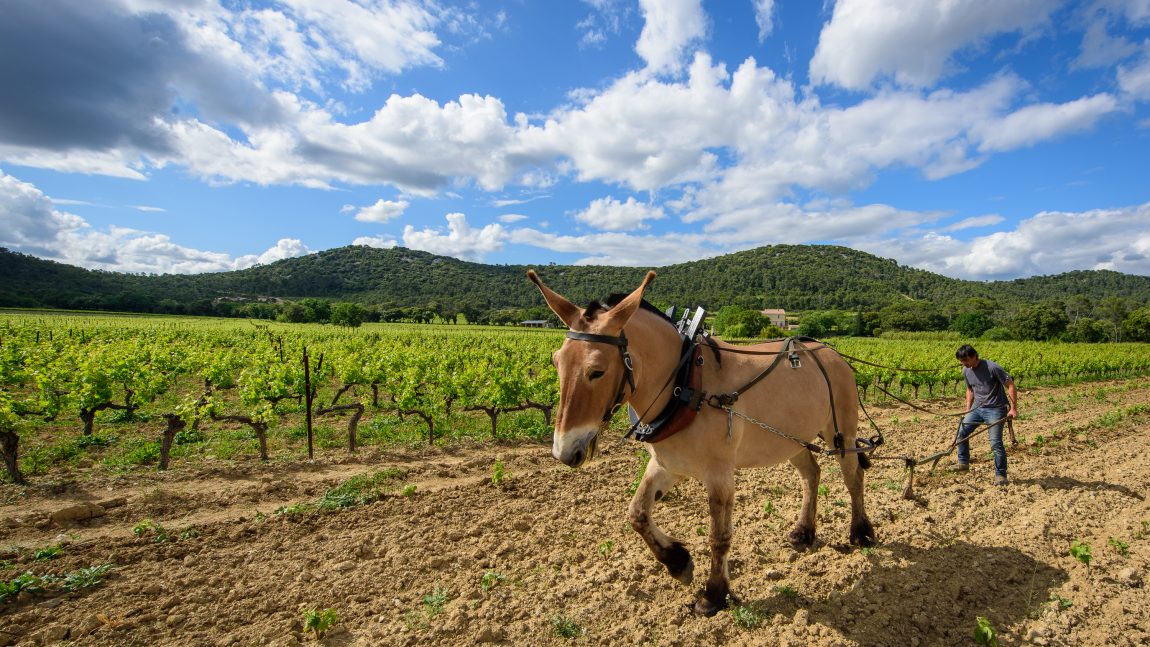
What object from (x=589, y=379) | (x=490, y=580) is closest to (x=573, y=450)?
(x=589, y=379)

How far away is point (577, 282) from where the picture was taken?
143 m

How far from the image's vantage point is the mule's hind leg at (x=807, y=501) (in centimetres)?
450

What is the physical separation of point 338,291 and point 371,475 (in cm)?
14791

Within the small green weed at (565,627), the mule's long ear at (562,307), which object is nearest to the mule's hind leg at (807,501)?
the small green weed at (565,627)

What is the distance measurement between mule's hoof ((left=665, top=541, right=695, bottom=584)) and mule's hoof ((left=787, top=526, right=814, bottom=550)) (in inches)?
54.8

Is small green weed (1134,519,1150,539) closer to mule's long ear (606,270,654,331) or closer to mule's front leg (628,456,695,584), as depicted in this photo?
mule's front leg (628,456,695,584)

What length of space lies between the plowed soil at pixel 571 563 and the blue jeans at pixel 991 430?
0.26 meters

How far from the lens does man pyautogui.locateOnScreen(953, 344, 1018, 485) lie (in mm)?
6250

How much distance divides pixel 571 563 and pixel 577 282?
139 m

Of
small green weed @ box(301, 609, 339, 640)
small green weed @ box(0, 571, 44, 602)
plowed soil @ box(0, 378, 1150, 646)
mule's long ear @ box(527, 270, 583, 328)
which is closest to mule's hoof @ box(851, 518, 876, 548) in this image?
plowed soil @ box(0, 378, 1150, 646)

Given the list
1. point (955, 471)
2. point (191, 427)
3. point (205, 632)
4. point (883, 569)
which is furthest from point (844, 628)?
point (191, 427)

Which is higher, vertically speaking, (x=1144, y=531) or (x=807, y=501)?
(x=807, y=501)

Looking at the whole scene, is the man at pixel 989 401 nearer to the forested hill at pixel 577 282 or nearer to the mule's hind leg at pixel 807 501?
the mule's hind leg at pixel 807 501

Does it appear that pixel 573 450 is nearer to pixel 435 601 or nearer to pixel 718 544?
pixel 718 544
